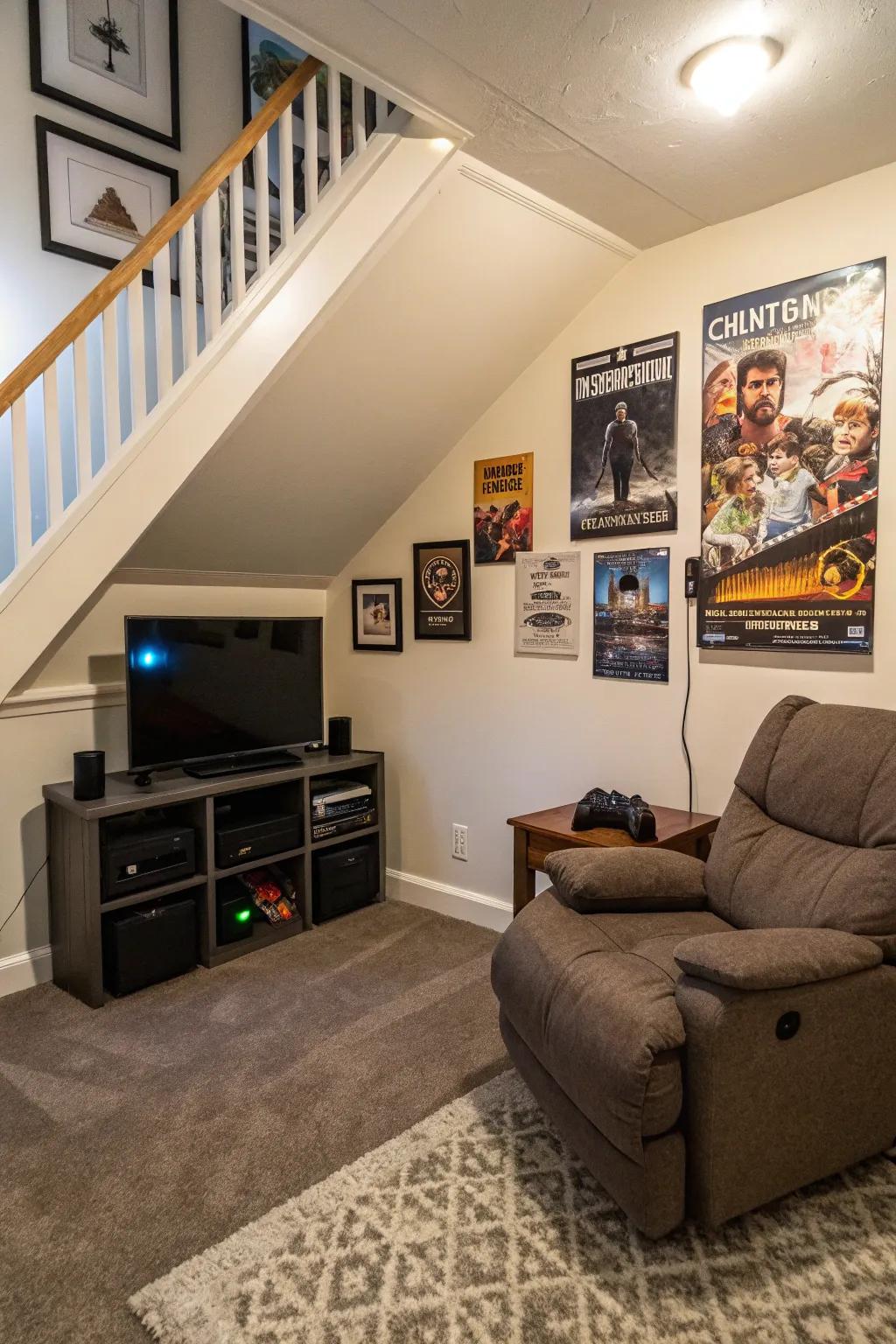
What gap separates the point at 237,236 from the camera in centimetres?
236

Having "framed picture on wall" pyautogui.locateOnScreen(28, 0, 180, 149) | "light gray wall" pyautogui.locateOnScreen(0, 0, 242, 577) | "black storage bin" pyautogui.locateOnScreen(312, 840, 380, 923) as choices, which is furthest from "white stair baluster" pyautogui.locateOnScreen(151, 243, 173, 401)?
"black storage bin" pyautogui.locateOnScreen(312, 840, 380, 923)

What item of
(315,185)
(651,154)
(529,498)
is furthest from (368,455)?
(651,154)

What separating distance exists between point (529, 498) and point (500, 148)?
3.94 ft

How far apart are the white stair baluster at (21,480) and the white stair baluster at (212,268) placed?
580 millimetres

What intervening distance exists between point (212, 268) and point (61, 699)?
1.57 meters

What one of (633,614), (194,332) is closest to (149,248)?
(194,332)

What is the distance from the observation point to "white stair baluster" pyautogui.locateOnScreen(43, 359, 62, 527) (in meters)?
2.26

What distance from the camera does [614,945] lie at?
1.90m

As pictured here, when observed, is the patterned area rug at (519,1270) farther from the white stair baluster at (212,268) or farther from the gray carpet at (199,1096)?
the white stair baluster at (212,268)

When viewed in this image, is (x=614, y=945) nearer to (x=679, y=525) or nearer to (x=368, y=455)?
(x=679, y=525)

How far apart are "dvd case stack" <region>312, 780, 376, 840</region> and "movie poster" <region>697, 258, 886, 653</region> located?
5.12 feet

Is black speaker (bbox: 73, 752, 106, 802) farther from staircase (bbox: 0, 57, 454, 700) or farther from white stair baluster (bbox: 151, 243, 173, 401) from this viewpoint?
white stair baluster (bbox: 151, 243, 173, 401)

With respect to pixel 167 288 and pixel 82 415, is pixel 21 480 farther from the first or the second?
pixel 167 288

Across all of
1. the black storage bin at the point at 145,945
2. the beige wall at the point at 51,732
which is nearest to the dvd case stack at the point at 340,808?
the black storage bin at the point at 145,945
